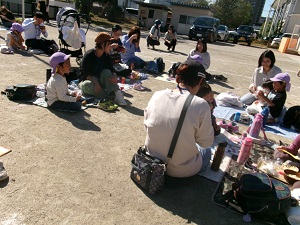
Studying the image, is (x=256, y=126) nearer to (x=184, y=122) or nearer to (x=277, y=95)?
(x=277, y=95)

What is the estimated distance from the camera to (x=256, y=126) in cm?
443

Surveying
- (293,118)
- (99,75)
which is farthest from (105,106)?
(293,118)

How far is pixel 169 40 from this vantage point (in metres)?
13.8

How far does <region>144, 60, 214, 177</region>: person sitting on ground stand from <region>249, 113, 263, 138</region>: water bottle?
1.84 meters

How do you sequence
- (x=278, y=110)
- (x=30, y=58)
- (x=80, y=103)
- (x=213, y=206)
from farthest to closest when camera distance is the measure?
(x=30, y=58), (x=278, y=110), (x=80, y=103), (x=213, y=206)

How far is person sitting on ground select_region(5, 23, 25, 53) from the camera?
845 cm

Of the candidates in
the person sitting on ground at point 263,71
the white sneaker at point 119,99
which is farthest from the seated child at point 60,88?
the person sitting on ground at point 263,71

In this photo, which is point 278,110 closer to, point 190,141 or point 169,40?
point 190,141

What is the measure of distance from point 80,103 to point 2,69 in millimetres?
3059

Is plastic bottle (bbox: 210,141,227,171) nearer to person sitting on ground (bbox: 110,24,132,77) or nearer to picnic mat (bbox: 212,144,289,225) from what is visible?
picnic mat (bbox: 212,144,289,225)

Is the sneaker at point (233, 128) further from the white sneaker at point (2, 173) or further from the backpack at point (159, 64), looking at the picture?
the backpack at point (159, 64)

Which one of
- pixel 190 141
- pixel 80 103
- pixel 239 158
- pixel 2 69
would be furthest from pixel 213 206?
pixel 2 69

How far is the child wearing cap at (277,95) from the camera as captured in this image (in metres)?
5.19

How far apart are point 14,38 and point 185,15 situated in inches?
1042
